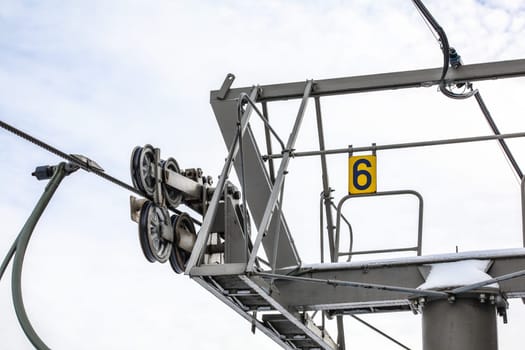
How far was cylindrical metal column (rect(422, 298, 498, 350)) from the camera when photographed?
724cm

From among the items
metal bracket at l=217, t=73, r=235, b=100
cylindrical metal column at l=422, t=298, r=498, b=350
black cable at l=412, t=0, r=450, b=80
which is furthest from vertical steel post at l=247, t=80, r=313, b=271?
cylindrical metal column at l=422, t=298, r=498, b=350

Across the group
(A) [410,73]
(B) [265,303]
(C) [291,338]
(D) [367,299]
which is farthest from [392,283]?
(A) [410,73]

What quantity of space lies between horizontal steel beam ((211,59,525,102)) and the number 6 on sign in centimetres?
88

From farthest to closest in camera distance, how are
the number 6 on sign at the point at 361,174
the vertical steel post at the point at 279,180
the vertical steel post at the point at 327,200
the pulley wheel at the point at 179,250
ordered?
1. the vertical steel post at the point at 327,200
2. the number 6 on sign at the point at 361,174
3. the pulley wheel at the point at 179,250
4. the vertical steel post at the point at 279,180

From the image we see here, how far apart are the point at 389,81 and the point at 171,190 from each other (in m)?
2.45

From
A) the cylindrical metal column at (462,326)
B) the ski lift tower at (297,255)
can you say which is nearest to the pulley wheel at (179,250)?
the ski lift tower at (297,255)

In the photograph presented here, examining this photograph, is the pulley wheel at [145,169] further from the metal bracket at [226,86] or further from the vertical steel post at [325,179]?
the vertical steel post at [325,179]

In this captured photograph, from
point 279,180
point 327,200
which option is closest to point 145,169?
point 279,180

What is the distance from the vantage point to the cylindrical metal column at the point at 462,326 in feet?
23.7

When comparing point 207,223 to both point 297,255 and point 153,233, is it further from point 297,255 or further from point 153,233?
point 297,255

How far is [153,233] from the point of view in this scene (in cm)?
783

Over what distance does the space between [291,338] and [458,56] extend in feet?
10.6

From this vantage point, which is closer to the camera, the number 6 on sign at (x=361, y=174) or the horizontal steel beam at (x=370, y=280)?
the horizontal steel beam at (x=370, y=280)

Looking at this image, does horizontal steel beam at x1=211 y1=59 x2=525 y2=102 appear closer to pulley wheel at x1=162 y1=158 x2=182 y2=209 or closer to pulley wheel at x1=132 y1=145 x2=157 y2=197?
pulley wheel at x1=162 y1=158 x2=182 y2=209
